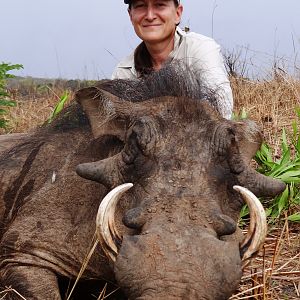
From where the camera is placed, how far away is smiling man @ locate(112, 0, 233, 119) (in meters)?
5.30

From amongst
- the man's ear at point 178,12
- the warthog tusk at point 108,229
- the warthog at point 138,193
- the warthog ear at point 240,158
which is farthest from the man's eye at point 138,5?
the warthog tusk at point 108,229

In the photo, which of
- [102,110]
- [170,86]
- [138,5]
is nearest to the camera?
[170,86]

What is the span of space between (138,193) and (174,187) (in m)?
0.24

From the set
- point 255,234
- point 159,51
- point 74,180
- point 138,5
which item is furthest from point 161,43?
point 255,234

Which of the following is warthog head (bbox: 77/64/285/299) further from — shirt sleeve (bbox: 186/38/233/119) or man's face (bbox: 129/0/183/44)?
man's face (bbox: 129/0/183/44)

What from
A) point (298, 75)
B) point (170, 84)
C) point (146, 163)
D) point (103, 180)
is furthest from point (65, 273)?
point (298, 75)

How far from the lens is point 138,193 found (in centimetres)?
318

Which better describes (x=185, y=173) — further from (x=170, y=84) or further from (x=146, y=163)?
(x=170, y=84)

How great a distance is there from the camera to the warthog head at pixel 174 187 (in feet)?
8.69

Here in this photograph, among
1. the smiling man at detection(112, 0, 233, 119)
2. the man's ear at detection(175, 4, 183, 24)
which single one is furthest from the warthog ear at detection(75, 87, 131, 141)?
the man's ear at detection(175, 4, 183, 24)

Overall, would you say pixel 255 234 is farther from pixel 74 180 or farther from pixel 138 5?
pixel 138 5

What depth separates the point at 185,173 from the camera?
10.1 feet

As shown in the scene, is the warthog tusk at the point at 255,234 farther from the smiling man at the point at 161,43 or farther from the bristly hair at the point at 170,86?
the smiling man at the point at 161,43

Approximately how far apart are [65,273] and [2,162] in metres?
0.98
